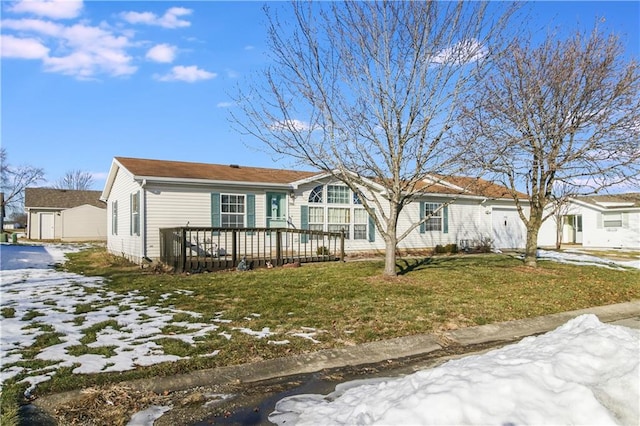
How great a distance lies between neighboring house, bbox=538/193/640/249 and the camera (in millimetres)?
25141

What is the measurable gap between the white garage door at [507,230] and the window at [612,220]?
7692 mm

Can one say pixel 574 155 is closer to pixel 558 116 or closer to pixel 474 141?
pixel 558 116

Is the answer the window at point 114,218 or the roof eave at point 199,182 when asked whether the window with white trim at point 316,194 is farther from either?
the window at point 114,218

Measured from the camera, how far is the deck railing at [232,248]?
1195 centimetres

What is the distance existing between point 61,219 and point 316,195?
2640cm

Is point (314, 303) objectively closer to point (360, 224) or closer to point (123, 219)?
point (360, 224)

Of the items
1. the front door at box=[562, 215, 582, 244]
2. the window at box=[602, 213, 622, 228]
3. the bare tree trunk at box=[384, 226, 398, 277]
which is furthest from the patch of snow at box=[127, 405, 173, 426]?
the front door at box=[562, 215, 582, 244]

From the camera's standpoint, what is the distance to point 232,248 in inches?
514

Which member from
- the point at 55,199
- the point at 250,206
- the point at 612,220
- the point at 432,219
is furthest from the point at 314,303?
the point at 55,199

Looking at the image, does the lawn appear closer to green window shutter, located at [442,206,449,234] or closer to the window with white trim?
the window with white trim

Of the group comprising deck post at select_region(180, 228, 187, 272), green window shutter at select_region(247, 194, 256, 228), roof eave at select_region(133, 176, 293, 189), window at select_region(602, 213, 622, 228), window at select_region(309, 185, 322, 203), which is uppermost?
roof eave at select_region(133, 176, 293, 189)

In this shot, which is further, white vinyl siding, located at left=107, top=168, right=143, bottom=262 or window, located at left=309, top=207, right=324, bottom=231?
window, located at left=309, top=207, right=324, bottom=231

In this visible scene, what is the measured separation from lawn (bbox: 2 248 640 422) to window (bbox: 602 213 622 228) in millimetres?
15046

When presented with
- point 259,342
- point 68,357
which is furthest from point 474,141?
point 68,357
